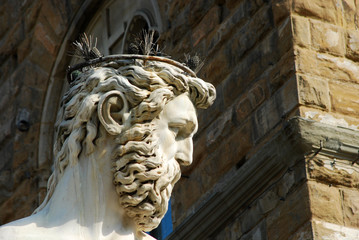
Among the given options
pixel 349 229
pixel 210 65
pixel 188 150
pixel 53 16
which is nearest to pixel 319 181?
pixel 349 229

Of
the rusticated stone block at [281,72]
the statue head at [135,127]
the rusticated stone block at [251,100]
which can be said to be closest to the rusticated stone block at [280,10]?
the rusticated stone block at [281,72]

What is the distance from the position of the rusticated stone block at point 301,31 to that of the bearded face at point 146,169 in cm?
313

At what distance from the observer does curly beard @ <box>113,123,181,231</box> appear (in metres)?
4.66

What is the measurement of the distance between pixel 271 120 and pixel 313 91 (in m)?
0.31

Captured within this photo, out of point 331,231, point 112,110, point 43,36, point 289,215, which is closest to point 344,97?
point 289,215

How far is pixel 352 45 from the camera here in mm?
8031

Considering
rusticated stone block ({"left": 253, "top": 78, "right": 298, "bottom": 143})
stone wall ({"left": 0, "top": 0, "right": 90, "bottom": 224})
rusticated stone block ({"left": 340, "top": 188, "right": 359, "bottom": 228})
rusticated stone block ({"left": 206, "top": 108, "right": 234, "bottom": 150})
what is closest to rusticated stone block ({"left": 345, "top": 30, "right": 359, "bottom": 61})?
rusticated stone block ({"left": 253, "top": 78, "right": 298, "bottom": 143})

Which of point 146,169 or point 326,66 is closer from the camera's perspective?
point 146,169

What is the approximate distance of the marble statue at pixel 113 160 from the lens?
466cm

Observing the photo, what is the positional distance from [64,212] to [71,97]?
47 centimetres

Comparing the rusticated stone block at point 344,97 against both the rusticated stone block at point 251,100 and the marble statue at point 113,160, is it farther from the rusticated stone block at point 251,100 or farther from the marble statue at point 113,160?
the marble statue at point 113,160

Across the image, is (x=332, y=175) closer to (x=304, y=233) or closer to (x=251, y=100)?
(x=304, y=233)

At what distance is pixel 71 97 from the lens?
16.0 feet

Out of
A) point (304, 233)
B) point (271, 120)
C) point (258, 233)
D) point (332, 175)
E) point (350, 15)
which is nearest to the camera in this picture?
point (304, 233)
